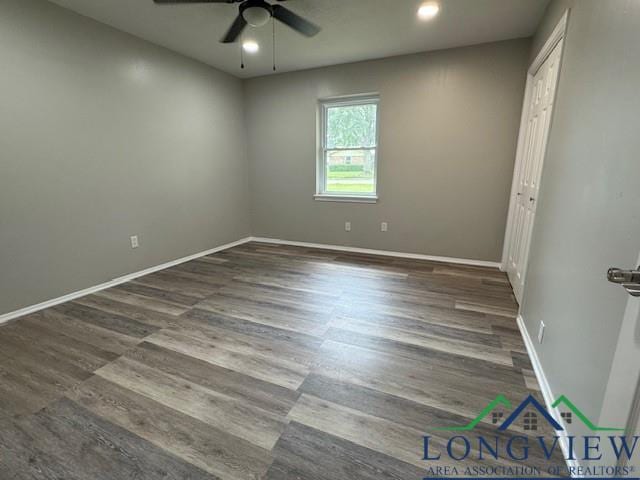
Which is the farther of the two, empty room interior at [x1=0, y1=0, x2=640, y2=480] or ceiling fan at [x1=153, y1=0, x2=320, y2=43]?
ceiling fan at [x1=153, y1=0, x2=320, y2=43]

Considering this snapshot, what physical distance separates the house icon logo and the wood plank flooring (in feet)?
0.13

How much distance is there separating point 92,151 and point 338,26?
2651mm

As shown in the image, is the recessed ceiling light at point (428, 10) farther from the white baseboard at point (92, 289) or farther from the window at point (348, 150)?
the white baseboard at point (92, 289)

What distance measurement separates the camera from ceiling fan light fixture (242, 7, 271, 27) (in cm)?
212

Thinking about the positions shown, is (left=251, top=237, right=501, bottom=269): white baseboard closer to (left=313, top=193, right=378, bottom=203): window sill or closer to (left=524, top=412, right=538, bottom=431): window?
(left=313, top=193, right=378, bottom=203): window sill

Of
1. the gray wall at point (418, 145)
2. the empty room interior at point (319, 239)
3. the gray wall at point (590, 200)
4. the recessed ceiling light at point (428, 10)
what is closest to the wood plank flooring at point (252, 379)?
the empty room interior at point (319, 239)

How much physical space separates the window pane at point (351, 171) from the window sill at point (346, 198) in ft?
0.38

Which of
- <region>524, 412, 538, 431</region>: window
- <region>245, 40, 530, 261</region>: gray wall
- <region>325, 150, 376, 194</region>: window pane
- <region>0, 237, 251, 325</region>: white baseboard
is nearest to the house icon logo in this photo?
<region>524, 412, 538, 431</region>: window

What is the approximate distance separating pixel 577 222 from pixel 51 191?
3.77m

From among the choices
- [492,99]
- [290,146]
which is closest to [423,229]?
[492,99]

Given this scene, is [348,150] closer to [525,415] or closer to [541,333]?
[541,333]

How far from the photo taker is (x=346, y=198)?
436 cm

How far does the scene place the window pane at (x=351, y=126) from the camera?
13.6 feet

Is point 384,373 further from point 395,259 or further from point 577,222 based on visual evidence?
point 395,259
